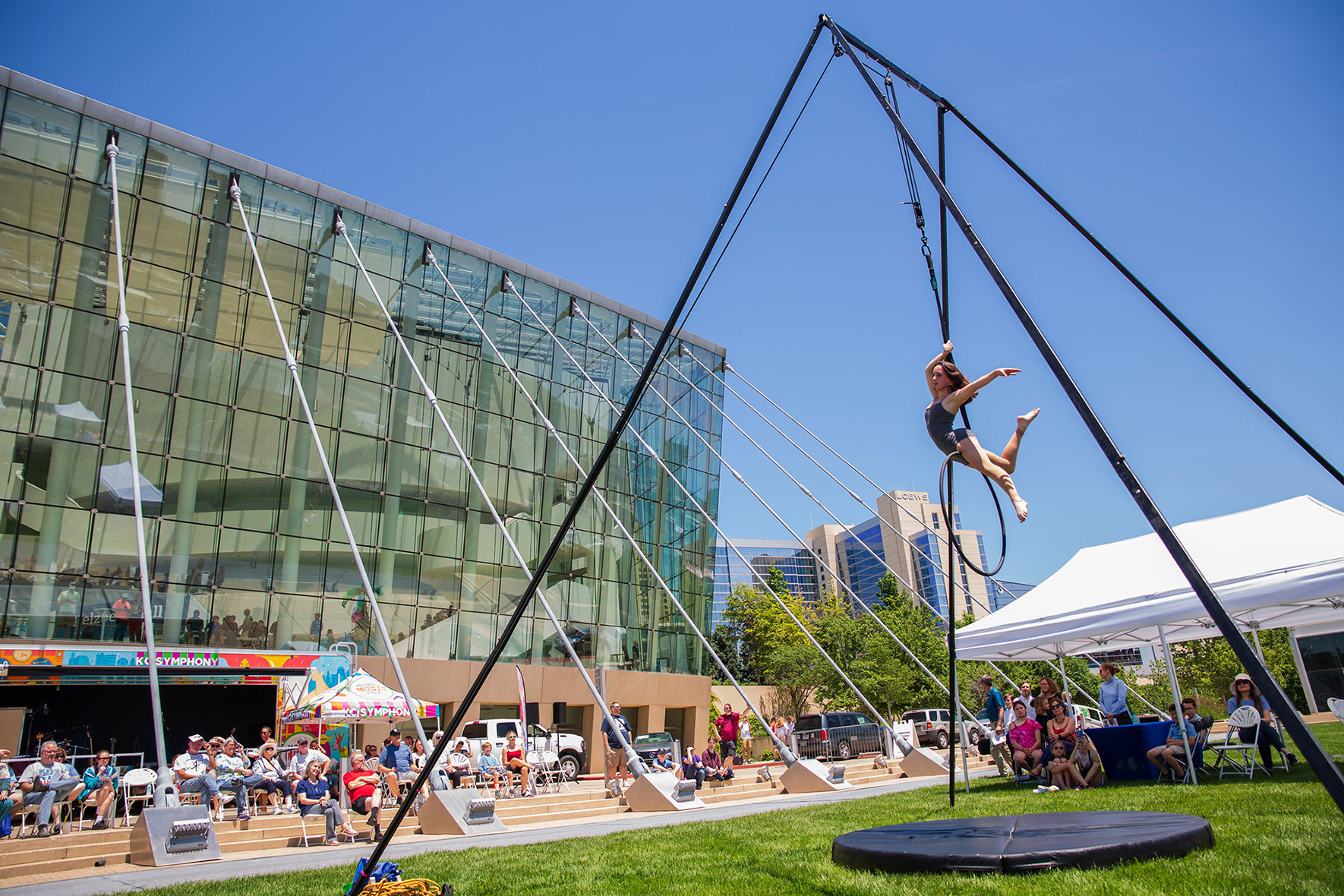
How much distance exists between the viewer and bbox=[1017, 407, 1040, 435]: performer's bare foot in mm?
6234

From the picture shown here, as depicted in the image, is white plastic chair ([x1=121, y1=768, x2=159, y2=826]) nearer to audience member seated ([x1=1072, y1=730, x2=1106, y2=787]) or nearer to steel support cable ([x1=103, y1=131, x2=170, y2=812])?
steel support cable ([x1=103, y1=131, x2=170, y2=812])

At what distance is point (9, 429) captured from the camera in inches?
731

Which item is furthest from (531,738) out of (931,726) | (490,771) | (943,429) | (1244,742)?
(943,429)

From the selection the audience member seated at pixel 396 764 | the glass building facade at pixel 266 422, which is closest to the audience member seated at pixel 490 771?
the audience member seated at pixel 396 764

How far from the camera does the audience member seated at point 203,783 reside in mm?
11102

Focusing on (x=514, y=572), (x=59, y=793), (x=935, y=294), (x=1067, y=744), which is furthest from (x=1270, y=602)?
(x=514, y=572)

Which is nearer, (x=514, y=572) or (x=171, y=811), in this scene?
(x=171, y=811)

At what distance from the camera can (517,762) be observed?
14680mm

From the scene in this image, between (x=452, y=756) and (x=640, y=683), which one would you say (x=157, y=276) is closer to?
(x=452, y=756)

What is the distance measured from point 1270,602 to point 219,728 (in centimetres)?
2165

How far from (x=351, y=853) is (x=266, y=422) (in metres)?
15.8

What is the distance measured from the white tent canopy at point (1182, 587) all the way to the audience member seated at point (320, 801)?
8842 mm

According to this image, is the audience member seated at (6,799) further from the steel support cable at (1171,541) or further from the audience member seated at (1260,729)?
the audience member seated at (1260,729)

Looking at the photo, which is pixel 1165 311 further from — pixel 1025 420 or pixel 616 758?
pixel 616 758
